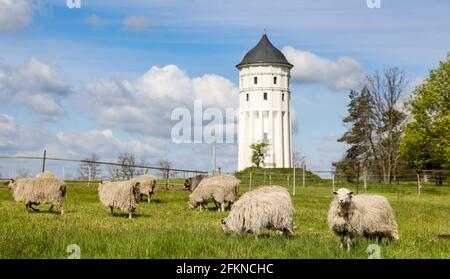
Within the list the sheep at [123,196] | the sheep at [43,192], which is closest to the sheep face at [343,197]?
the sheep at [123,196]

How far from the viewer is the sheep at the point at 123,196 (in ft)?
56.7

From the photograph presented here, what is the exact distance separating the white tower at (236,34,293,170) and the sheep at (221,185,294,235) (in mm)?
65476

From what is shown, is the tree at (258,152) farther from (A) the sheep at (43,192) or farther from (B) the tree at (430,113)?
(A) the sheep at (43,192)

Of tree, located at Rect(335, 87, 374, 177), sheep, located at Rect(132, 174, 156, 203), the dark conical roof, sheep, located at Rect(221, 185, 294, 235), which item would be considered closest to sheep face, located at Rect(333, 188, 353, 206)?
sheep, located at Rect(221, 185, 294, 235)

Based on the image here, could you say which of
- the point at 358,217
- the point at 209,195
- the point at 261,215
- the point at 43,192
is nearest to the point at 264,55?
the point at 209,195

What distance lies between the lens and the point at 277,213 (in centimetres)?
1151

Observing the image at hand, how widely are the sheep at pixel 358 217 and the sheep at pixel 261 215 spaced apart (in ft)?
3.23

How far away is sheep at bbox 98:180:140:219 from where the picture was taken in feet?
56.7

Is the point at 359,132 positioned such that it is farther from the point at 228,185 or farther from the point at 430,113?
the point at 228,185

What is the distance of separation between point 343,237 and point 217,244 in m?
2.46

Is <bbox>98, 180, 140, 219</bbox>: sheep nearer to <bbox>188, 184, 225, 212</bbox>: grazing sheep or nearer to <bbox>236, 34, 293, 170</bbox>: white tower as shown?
<bbox>188, 184, 225, 212</bbox>: grazing sheep
